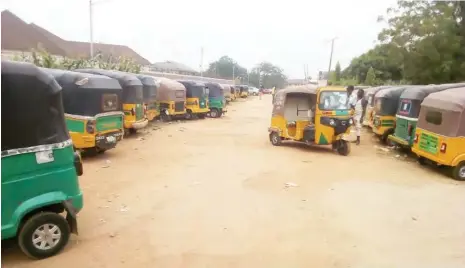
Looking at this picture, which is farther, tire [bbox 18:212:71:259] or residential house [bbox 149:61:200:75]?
residential house [bbox 149:61:200:75]

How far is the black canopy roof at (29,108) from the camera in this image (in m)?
4.05

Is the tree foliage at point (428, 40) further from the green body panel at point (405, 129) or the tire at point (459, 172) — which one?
the tire at point (459, 172)

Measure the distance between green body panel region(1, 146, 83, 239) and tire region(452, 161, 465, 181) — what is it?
8.10 m

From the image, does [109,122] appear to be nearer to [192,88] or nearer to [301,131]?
[301,131]

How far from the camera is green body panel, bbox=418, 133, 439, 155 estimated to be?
922 cm

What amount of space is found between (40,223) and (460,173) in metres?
8.62

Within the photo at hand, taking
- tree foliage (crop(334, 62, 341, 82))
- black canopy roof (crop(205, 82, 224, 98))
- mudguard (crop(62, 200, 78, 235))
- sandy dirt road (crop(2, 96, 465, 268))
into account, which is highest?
tree foliage (crop(334, 62, 341, 82))

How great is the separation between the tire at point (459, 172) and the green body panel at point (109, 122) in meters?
8.23

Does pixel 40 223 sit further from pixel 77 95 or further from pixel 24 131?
pixel 77 95

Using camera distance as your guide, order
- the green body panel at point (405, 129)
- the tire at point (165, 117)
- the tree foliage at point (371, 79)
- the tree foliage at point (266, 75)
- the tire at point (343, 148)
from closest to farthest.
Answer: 1. the green body panel at point (405, 129)
2. the tire at point (343, 148)
3. the tire at point (165, 117)
4. the tree foliage at point (371, 79)
5. the tree foliage at point (266, 75)

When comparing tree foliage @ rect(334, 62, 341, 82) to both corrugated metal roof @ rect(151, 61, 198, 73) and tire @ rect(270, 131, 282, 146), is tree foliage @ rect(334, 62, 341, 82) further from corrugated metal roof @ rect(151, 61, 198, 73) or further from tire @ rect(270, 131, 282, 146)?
tire @ rect(270, 131, 282, 146)

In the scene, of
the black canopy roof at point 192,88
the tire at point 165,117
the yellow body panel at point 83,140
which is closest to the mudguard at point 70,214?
the yellow body panel at point 83,140

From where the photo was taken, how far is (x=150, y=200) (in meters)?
6.54

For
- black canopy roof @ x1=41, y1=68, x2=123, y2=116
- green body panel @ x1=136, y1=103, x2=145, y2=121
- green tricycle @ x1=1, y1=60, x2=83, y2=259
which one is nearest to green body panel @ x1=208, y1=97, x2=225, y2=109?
green body panel @ x1=136, y1=103, x2=145, y2=121
